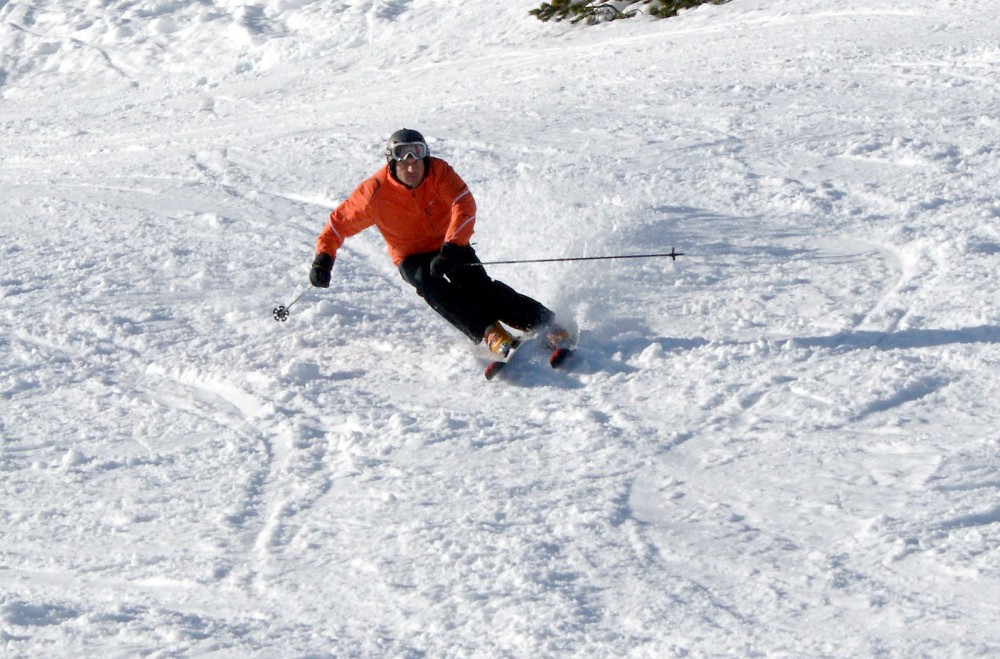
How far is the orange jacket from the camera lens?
6.23 metres

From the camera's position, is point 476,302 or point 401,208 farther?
point 401,208

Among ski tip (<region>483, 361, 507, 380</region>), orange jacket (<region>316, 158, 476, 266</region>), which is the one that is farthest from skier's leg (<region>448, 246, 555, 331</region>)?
ski tip (<region>483, 361, 507, 380</region>)

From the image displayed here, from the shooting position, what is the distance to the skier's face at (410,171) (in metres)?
6.07

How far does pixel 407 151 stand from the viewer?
6.02 metres

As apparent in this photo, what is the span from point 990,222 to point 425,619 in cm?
461

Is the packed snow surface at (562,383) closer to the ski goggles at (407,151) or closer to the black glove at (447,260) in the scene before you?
the black glove at (447,260)

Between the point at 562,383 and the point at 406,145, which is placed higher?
the point at 406,145

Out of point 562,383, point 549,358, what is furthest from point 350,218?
point 562,383

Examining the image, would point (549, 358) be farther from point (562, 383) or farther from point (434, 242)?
point (434, 242)

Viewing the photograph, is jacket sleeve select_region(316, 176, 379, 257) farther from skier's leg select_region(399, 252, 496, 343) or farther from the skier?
skier's leg select_region(399, 252, 496, 343)

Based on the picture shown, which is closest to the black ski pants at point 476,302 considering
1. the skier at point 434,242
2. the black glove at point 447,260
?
the skier at point 434,242

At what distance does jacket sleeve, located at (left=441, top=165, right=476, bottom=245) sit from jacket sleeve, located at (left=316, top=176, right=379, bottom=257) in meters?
0.39

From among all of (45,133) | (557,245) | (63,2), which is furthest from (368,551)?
(63,2)

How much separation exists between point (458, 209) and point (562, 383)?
1152 millimetres
